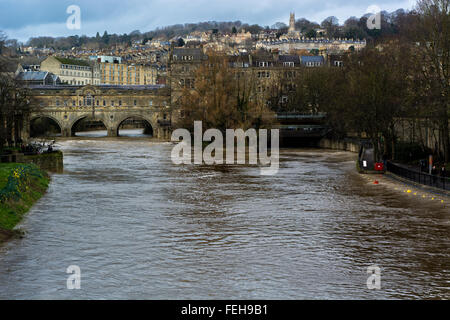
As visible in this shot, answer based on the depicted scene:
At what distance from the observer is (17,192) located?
122 feet

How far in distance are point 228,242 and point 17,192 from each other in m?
13.9

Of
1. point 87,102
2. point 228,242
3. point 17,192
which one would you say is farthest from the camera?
point 87,102

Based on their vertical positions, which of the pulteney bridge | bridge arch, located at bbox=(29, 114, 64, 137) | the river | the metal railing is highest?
the pulteney bridge

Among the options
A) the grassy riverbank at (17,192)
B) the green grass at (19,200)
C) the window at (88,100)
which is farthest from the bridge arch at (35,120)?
the grassy riverbank at (17,192)

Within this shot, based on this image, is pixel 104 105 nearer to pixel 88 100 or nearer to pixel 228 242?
pixel 88 100

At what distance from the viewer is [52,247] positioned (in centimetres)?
2844

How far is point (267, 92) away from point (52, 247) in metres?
98.4

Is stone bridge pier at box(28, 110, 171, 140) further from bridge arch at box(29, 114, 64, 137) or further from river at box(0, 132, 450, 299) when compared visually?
river at box(0, 132, 450, 299)

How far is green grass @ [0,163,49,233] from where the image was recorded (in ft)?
107

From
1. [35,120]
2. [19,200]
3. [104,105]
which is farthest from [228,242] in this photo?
[35,120]

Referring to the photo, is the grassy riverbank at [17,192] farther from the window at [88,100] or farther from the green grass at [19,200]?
the window at [88,100]

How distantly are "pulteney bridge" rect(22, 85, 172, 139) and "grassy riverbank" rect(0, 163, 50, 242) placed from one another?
7875 centimetres

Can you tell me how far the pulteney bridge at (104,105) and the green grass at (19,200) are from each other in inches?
3057

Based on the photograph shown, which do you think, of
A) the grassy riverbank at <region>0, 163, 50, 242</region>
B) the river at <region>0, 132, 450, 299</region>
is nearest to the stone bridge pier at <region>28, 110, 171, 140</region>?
the river at <region>0, 132, 450, 299</region>
